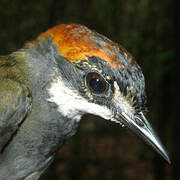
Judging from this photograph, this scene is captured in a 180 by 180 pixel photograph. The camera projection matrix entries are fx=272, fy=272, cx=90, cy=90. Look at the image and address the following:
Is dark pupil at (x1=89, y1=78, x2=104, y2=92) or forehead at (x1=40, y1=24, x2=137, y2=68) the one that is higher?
forehead at (x1=40, y1=24, x2=137, y2=68)

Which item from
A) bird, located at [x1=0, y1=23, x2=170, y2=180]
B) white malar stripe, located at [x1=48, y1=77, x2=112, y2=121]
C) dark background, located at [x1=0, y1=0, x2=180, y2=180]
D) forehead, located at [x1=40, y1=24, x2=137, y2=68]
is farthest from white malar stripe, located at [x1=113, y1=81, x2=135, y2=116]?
dark background, located at [x1=0, y1=0, x2=180, y2=180]

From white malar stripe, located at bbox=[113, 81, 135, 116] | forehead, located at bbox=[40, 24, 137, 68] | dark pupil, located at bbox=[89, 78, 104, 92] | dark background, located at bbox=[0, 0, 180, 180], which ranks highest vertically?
forehead, located at bbox=[40, 24, 137, 68]

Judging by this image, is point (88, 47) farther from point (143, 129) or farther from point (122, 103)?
point (143, 129)

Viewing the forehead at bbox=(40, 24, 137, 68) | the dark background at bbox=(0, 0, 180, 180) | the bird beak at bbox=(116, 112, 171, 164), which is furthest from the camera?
the dark background at bbox=(0, 0, 180, 180)

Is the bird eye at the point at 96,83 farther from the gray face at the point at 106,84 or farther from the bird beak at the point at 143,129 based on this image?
the bird beak at the point at 143,129

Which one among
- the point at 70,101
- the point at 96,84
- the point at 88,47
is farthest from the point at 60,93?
the point at 88,47

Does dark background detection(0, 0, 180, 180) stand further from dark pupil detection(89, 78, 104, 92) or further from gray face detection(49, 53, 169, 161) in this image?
dark pupil detection(89, 78, 104, 92)

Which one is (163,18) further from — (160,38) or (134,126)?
(134,126)

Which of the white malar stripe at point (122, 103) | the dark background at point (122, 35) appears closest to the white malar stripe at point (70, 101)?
the white malar stripe at point (122, 103)
